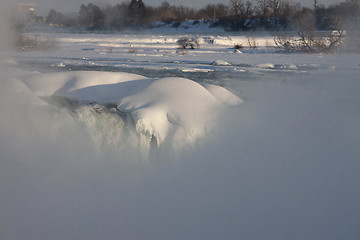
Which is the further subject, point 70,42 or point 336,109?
point 70,42

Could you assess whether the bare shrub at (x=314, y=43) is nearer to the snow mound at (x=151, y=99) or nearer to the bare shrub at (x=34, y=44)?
the bare shrub at (x=34, y=44)

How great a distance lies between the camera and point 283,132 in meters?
2.75

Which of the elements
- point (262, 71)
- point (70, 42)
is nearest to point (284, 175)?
point (262, 71)

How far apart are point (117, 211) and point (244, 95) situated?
2134mm

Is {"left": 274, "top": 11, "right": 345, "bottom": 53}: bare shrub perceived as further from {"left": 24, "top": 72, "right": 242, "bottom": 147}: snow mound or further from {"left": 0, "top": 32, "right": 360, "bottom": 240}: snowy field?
{"left": 24, "top": 72, "right": 242, "bottom": 147}: snow mound

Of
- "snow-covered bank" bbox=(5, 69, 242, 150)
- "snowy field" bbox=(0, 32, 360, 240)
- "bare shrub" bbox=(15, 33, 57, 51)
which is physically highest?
"bare shrub" bbox=(15, 33, 57, 51)

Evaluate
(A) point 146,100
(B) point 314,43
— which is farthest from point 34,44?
(A) point 146,100

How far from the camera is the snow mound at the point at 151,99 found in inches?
94.7

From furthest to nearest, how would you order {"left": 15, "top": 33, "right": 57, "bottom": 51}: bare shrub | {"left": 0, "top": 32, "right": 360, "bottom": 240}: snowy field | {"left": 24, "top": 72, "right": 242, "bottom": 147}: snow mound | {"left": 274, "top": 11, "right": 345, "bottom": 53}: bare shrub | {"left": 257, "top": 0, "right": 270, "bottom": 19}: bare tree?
{"left": 257, "top": 0, "right": 270, "bottom": 19}: bare tree, {"left": 15, "top": 33, "right": 57, "bottom": 51}: bare shrub, {"left": 274, "top": 11, "right": 345, "bottom": 53}: bare shrub, {"left": 24, "top": 72, "right": 242, "bottom": 147}: snow mound, {"left": 0, "top": 32, "right": 360, "bottom": 240}: snowy field

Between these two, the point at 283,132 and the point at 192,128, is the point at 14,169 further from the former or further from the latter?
the point at 283,132

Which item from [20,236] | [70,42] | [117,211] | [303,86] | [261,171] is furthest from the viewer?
[70,42]

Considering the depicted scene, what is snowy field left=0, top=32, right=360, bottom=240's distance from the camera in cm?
201

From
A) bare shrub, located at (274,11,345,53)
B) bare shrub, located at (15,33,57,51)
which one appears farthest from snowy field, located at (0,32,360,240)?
bare shrub, located at (15,33,57,51)

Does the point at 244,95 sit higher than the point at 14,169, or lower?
higher
